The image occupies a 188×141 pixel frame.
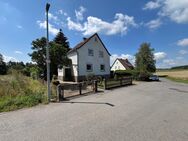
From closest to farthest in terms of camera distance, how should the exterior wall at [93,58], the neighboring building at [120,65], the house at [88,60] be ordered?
the house at [88,60]
the exterior wall at [93,58]
the neighboring building at [120,65]

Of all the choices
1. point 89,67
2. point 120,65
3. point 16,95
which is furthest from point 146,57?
point 16,95

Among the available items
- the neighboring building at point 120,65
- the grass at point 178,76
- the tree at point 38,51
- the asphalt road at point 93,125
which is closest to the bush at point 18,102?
the asphalt road at point 93,125

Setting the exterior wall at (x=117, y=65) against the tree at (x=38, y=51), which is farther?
the exterior wall at (x=117, y=65)

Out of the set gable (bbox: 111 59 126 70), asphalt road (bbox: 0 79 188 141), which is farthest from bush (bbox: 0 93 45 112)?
gable (bbox: 111 59 126 70)

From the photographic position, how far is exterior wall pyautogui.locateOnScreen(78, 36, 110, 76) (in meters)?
23.5

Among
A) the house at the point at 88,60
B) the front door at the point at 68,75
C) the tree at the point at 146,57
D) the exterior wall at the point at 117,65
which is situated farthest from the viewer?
the exterior wall at the point at 117,65

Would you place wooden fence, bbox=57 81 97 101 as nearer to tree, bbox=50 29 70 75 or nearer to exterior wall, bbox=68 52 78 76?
tree, bbox=50 29 70 75

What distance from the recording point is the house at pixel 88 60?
23.2 m

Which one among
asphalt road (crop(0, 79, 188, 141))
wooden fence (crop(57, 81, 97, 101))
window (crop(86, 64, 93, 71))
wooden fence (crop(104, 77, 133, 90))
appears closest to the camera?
asphalt road (crop(0, 79, 188, 141))

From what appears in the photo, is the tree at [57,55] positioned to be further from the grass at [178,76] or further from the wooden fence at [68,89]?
the grass at [178,76]

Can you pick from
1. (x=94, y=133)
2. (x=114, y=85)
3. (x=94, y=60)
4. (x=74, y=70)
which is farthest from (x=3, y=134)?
(x=94, y=60)

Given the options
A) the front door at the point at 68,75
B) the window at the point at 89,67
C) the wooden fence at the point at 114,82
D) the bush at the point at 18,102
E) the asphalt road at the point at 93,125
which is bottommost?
the asphalt road at the point at 93,125

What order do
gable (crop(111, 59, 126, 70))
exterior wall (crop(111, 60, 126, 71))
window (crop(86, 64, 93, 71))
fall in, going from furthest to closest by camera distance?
gable (crop(111, 59, 126, 70)) → exterior wall (crop(111, 60, 126, 71)) → window (crop(86, 64, 93, 71))

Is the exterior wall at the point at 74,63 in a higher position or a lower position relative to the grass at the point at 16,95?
higher
